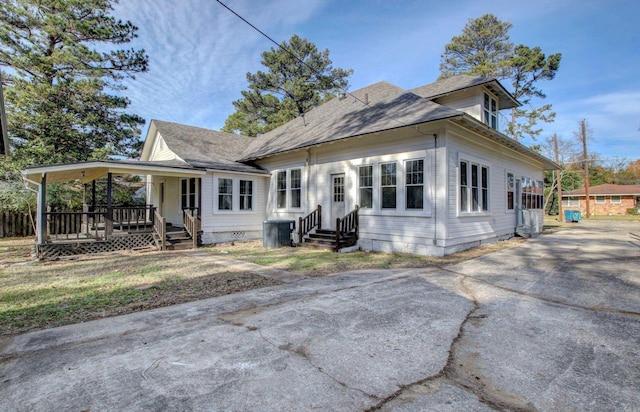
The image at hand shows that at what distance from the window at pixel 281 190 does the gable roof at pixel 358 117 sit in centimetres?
120

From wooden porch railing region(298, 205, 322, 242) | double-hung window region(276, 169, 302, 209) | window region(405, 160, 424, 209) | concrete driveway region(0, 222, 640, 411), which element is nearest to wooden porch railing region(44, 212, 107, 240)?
wooden porch railing region(298, 205, 322, 242)

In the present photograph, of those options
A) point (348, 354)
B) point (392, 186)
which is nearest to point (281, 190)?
point (392, 186)

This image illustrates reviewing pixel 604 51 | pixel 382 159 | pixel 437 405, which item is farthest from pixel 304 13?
pixel 604 51

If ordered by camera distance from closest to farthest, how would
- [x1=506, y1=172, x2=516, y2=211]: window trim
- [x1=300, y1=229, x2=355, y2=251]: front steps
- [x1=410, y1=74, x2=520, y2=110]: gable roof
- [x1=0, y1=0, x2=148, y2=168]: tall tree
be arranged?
1. [x1=300, y1=229, x2=355, y2=251]: front steps
2. [x1=410, y1=74, x2=520, y2=110]: gable roof
3. [x1=506, y1=172, x2=516, y2=211]: window trim
4. [x1=0, y1=0, x2=148, y2=168]: tall tree

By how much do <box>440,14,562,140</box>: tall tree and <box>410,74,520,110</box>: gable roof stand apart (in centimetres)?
1562

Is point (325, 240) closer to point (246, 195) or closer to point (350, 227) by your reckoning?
point (350, 227)

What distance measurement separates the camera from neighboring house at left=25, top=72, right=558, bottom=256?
934cm

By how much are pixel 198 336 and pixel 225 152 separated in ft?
45.9

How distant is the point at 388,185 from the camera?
33.8ft

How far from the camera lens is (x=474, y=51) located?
2844cm

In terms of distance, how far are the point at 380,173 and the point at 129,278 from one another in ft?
25.1

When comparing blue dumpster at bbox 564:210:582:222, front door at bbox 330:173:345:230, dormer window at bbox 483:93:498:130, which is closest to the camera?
front door at bbox 330:173:345:230

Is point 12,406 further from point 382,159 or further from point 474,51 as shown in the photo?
point 474,51

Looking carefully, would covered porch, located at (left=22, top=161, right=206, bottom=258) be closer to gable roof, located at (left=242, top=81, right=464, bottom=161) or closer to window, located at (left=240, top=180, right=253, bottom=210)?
window, located at (left=240, top=180, right=253, bottom=210)
